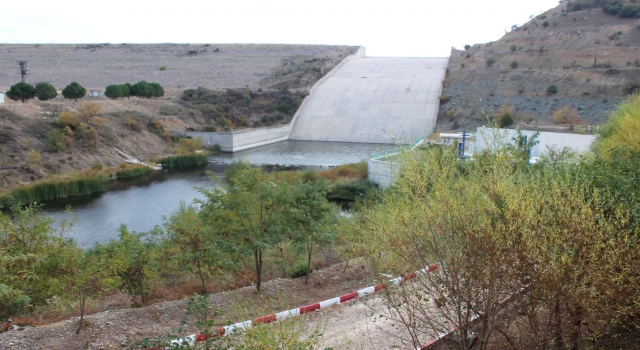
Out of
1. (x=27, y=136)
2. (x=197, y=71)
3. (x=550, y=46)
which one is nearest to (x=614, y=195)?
(x=27, y=136)

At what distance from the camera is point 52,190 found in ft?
68.8

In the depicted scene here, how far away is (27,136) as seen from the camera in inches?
1041

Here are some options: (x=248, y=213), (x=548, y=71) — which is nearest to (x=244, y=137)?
(x=548, y=71)

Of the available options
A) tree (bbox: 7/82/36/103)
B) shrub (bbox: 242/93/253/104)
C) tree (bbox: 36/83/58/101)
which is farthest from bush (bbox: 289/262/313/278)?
shrub (bbox: 242/93/253/104)

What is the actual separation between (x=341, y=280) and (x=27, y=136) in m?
22.8

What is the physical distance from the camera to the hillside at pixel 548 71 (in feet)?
121

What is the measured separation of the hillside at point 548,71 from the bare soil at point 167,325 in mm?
25063

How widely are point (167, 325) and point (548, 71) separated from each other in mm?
42190

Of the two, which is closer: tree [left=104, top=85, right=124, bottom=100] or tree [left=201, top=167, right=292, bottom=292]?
tree [left=201, top=167, right=292, bottom=292]

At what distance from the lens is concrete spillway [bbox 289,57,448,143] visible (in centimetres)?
4141

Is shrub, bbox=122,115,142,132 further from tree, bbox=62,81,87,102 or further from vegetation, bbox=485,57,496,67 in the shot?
vegetation, bbox=485,57,496,67

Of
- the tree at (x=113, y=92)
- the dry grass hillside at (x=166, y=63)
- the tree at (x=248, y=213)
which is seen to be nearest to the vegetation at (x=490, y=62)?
the dry grass hillside at (x=166, y=63)

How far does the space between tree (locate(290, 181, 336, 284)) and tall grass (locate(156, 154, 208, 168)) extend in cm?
2113

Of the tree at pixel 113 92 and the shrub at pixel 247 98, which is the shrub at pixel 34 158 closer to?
the tree at pixel 113 92
